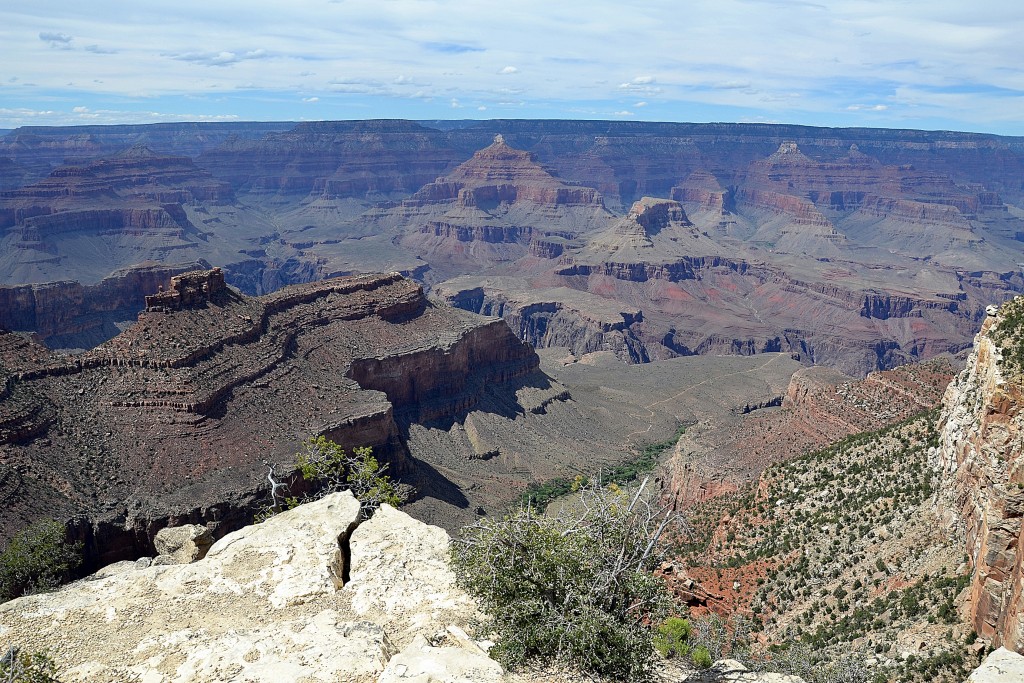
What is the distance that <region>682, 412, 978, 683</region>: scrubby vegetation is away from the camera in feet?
99.9

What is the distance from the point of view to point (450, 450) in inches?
3499

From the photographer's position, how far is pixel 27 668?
2011 centimetres

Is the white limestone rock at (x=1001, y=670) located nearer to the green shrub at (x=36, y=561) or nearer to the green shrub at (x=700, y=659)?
the green shrub at (x=700, y=659)

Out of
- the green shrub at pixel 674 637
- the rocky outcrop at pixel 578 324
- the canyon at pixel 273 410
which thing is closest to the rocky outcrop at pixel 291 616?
A: the green shrub at pixel 674 637

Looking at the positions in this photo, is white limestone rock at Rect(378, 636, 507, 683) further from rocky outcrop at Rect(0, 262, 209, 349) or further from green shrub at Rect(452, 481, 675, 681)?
rocky outcrop at Rect(0, 262, 209, 349)

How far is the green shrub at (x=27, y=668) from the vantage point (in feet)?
63.9

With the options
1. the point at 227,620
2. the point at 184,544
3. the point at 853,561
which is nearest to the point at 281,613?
the point at 227,620

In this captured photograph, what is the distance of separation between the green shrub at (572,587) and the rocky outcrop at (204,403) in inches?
1463

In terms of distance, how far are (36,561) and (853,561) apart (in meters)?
41.9

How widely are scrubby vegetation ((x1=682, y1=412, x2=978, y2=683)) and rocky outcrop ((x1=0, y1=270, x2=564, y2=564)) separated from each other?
112 ft

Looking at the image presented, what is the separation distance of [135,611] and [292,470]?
119 ft

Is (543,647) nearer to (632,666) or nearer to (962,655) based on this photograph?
(632,666)

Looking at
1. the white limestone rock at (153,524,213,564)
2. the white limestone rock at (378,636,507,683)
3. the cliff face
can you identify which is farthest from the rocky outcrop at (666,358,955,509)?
the white limestone rock at (378,636,507,683)

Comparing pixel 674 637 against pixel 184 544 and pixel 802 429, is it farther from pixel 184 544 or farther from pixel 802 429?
pixel 802 429
